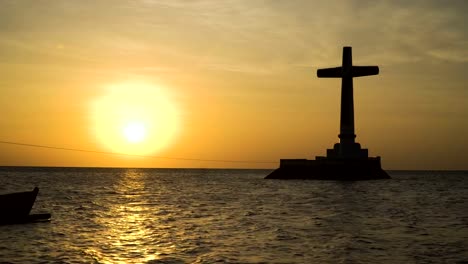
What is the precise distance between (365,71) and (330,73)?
266 inches

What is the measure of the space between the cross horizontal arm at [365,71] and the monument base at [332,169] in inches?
641

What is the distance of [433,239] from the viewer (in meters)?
29.8

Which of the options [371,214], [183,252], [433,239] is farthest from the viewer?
[371,214]

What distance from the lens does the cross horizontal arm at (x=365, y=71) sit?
342 feet

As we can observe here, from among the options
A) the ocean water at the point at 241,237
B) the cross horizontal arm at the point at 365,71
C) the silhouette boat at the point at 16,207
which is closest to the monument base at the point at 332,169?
the cross horizontal arm at the point at 365,71

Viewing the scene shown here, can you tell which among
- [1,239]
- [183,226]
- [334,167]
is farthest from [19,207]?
[334,167]

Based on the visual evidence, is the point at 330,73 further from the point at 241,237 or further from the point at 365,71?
the point at 241,237

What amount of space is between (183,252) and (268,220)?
1437 cm

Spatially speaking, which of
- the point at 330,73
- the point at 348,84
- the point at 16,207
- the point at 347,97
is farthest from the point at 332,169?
the point at 16,207

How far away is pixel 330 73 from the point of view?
355ft

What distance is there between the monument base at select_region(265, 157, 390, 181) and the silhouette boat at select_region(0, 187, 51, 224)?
8149 cm

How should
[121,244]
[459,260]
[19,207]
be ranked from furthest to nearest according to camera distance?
[19,207] < [121,244] < [459,260]

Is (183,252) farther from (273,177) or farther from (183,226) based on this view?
(273,177)

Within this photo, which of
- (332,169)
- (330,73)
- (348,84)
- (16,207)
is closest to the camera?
(16,207)
